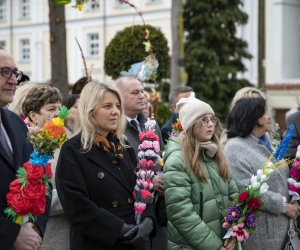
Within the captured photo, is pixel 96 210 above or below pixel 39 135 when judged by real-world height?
below

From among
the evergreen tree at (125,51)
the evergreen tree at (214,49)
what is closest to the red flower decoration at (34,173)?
the evergreen tree at (125,51)

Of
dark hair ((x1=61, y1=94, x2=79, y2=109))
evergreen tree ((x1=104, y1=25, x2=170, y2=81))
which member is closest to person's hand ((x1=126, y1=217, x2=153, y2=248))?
dark hair ((x1=61, y1=94, x2=79, y2=109))

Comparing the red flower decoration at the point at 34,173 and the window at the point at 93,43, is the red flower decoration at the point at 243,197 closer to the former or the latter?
the red flower decoration at the point at 34,173

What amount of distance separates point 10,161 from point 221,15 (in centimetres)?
1641

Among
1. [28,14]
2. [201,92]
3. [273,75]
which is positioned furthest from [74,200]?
[28,14]

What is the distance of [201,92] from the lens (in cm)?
1988

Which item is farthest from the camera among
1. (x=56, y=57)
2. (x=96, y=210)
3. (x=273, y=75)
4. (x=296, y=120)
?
(x=273, y=75)

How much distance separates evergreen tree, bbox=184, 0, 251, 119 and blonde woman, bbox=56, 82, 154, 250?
15.1 metres

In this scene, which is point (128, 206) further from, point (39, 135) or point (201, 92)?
point (201, 92)

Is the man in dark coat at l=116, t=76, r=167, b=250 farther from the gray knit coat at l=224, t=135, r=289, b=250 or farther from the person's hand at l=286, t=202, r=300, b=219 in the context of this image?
the person's hand at l=286, t=202, r=300, b=219

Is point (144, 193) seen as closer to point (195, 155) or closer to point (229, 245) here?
point (195, 155)

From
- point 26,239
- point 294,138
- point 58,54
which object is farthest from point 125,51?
point 26,239

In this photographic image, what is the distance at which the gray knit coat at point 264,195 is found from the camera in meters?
5.14

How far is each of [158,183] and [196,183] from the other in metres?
0.30
